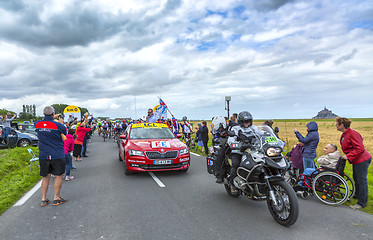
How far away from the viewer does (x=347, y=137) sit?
488 centimetres

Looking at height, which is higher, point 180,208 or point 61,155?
point 61,155

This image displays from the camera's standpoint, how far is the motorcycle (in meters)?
3.84

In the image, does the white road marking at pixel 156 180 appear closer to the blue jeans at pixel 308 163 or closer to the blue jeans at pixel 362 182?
the blue jeans at pixel 308 163

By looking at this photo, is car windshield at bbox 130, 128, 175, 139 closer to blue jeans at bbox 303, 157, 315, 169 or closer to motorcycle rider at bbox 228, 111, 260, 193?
motorcycle rider at bbox 228, 111, 260, 193

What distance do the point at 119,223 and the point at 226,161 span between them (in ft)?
8.07

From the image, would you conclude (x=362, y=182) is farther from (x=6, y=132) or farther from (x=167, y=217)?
(x=6, y=132)

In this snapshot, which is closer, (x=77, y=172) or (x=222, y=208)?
(x=222, y=208)

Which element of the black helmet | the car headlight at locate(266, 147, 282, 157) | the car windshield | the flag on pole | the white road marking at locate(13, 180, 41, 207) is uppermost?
the flag on pole

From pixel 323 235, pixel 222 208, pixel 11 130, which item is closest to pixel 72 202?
pixel 222 208

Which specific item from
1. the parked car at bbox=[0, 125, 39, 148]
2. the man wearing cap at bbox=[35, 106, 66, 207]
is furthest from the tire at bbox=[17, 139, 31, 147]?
the man wearing cap at bbox=[35, 106, 66, 207]

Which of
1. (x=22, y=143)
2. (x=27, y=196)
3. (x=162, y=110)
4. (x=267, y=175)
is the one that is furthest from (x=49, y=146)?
(x=22, y=143)

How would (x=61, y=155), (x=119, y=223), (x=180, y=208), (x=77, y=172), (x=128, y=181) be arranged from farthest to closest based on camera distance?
(x=77, y=172) → (x=128, y=181) → (x=61, y=155) → (x=180, y=208) → (x=119, y=223)

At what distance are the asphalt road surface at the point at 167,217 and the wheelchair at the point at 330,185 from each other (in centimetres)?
19

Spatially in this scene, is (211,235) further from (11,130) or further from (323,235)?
(11,130)
